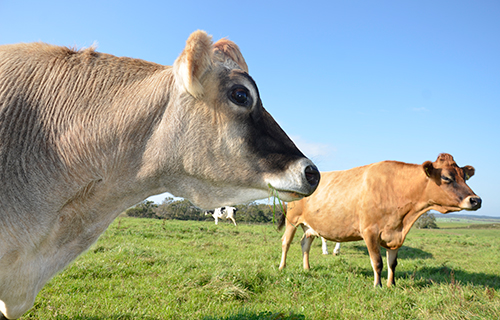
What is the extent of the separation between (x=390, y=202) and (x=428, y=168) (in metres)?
1.14

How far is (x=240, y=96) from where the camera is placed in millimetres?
2045

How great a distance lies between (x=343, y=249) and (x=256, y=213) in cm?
1385

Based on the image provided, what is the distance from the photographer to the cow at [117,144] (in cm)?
184

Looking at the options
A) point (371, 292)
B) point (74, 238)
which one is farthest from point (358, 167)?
point (74, 238)

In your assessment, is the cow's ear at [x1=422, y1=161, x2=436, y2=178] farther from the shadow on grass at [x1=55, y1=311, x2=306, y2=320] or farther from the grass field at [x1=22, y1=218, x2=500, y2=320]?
the shadow on grass at [x1=55, y1=311, x2=306, y2=320]

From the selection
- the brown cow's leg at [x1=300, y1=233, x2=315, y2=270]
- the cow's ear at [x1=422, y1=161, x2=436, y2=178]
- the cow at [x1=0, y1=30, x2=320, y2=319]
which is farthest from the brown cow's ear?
the brown cow's leg at [x1=300, y1=233, x2=315, y2=270]

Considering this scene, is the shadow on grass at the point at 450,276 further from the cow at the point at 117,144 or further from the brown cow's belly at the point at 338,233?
the cow at the point at 117,144

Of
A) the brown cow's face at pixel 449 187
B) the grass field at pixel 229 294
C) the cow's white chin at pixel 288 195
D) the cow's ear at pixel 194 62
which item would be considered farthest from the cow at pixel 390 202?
the cow's ear at pixel 194 62

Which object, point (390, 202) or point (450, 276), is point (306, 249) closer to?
point (390, 202)

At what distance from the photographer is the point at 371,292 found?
19.1 feet

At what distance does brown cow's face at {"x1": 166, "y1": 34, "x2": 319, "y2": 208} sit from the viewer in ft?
6.53

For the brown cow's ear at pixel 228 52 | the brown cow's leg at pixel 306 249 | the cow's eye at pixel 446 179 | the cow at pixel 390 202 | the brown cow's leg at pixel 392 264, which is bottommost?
the brown cow's leg at pixel 306 249

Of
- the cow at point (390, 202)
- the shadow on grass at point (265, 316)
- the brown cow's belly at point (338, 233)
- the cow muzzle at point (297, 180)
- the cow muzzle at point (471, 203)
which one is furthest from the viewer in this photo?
the brown cow's belly at point (338, 233)

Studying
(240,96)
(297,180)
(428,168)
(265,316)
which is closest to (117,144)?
(240,96)
